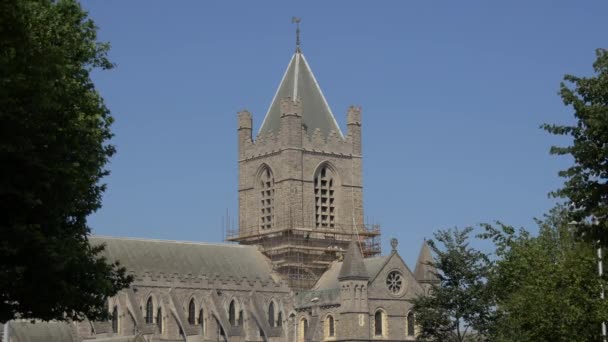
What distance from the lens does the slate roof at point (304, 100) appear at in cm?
10106

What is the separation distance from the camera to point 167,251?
92125 millimetres

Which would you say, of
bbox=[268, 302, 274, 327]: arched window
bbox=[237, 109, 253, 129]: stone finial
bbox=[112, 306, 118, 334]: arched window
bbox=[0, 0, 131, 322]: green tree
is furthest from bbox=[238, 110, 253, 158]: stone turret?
bbox=[0, 0, 131, 322]: green tree

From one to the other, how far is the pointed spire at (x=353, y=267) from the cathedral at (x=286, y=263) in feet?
0.29

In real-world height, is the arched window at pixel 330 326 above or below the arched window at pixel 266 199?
below

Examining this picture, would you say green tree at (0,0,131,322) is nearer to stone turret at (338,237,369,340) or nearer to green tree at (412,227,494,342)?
green tree at (412,227,494,342)

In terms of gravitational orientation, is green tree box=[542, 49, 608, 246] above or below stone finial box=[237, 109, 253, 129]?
below

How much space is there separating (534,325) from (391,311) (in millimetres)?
44736

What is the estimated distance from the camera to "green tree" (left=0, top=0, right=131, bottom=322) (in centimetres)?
2852

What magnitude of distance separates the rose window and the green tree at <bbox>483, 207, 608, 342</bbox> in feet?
122

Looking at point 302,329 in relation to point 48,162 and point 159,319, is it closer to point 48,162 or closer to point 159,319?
point 159,319

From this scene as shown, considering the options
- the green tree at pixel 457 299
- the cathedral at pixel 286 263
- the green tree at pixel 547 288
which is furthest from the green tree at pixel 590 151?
the cathedral at pixel 286 263

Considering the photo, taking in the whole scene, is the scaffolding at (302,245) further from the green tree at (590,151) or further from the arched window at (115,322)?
the green tree at (590,151)

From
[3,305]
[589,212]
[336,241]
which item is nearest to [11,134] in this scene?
[3,305]

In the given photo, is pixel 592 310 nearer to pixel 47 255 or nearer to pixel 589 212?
pixel 589 212
